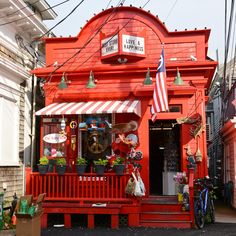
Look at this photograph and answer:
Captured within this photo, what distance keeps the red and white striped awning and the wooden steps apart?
8.76 feet

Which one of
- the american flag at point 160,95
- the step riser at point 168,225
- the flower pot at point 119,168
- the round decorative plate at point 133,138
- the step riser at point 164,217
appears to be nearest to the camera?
the step riser at point 168,225

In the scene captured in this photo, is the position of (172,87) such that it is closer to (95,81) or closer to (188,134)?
(188,134)

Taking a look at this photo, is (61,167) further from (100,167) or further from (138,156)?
(138,156)

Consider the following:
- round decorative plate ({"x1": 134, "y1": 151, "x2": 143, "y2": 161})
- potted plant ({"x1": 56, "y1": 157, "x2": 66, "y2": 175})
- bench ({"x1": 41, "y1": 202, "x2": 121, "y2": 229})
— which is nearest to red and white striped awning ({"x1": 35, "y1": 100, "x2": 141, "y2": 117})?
round decorative plate ({"x1": 134, "y1": 151, "x2": 143, "y2": 161})

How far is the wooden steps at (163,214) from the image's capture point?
1053 cm

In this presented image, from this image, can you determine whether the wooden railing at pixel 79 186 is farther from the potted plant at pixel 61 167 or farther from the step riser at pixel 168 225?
the step riser at pixel 168 225

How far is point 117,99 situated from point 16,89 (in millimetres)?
3247

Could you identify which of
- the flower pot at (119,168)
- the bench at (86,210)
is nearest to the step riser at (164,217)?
the bench at (86,210)

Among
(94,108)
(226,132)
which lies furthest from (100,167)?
(226,132)

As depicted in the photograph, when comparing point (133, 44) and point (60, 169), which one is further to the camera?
point (133, 44)

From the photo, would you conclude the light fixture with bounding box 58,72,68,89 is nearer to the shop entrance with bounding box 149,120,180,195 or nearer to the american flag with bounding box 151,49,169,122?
the american flag with bounding box 151,49,169,122

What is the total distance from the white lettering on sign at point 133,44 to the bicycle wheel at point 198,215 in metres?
5.12

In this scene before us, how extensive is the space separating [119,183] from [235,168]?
5562mm

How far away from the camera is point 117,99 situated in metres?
12.6
